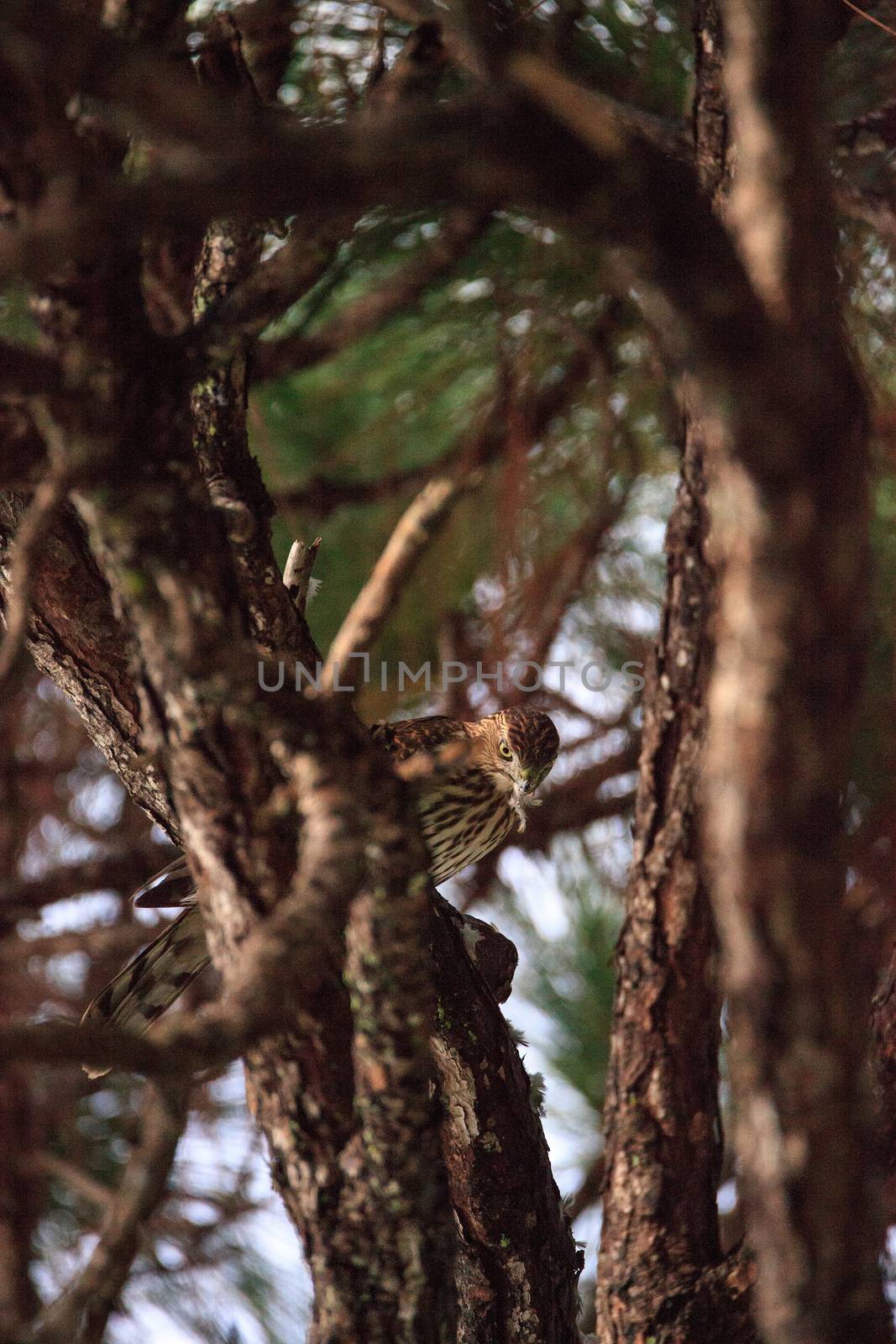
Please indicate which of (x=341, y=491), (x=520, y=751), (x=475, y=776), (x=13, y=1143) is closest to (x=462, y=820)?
(x=475, y=776)

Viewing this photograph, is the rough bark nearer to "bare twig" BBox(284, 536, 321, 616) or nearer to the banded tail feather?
"bare twig" BBox(284, 536, 321, 616)

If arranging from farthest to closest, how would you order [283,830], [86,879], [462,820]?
[86,879] → [462,820] → [283,830]

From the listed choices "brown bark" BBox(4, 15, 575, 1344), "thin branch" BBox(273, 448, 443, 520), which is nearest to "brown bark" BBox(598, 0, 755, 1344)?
"brown bark" BBox(4, 15, 575, 1344)

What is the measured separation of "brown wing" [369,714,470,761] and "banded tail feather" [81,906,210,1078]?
734mm

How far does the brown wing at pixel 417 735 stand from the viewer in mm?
3361

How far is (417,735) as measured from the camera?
340 centimetres

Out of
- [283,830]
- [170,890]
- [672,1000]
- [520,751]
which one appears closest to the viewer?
[283,830]

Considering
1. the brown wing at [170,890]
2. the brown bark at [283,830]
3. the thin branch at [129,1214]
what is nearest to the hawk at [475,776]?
the brown wing at [170,890]

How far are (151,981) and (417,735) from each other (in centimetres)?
95

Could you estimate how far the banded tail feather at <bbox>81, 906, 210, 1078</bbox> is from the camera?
2773mm

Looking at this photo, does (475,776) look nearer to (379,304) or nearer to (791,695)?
(379,304)

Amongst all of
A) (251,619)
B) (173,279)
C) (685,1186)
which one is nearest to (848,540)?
(251,619)

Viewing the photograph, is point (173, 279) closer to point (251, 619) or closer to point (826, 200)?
point (251, 619)

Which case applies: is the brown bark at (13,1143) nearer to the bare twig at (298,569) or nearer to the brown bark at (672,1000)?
the bare twig at (298,569)
